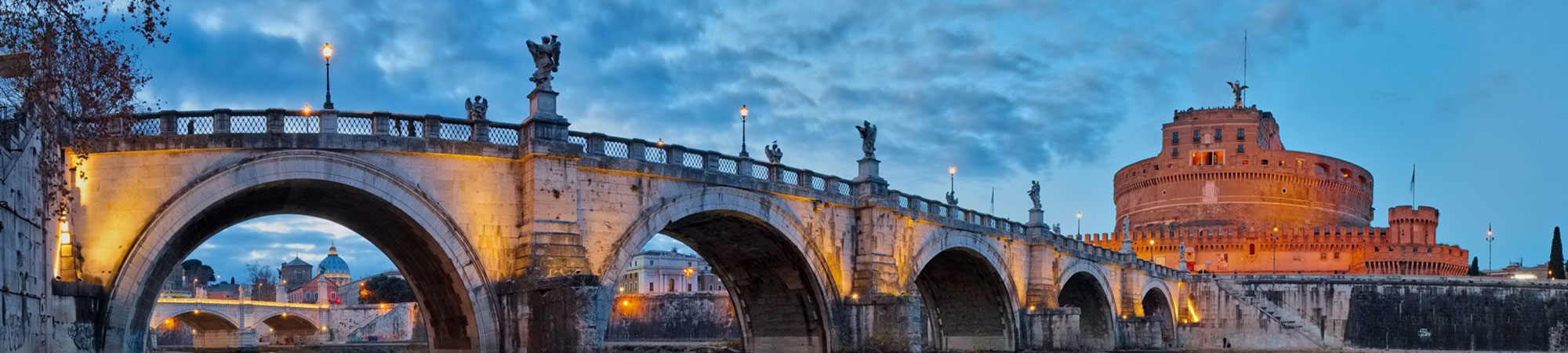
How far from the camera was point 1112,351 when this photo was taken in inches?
2653

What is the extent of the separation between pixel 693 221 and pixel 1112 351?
3656 cm

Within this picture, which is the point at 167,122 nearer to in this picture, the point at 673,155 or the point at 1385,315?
the point at 673,155

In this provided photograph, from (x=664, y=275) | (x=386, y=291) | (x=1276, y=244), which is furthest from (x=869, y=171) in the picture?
(x=664, y=275)

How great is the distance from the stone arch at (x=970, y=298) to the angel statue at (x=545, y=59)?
24.4 meters

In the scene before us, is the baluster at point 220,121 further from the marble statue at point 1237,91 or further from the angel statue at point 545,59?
the marble statue at point 1237,91

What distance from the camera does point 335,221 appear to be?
32.1 metres

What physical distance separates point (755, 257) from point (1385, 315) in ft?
177

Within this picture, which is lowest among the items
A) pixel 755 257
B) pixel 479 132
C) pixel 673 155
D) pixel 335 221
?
pixel 755 257

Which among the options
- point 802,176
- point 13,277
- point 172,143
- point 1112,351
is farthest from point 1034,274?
point 13,277

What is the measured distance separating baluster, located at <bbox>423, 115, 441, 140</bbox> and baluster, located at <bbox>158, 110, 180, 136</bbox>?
17.7 feet

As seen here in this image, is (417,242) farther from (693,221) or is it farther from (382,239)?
(693,221)

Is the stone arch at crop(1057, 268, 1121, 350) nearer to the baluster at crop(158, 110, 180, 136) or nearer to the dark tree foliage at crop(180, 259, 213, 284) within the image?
the baluster at crop(158, 110, 180, 136)

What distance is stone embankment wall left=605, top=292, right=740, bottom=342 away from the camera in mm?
84625

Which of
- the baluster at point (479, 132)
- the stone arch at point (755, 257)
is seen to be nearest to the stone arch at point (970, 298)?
the stone arch at point (755, 257)
